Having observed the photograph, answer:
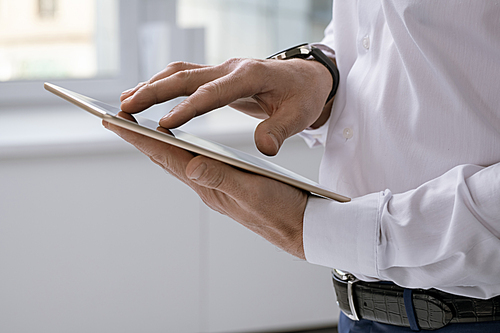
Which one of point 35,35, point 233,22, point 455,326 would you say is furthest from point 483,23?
point 35,35

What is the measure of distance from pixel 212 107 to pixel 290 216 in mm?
160

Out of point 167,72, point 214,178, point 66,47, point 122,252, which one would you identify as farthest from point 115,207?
point 214,178

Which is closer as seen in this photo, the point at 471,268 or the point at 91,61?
the point at 471,268

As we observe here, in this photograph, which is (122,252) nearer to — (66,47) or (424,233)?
(66,47)

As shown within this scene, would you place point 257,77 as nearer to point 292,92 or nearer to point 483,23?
point 292,92

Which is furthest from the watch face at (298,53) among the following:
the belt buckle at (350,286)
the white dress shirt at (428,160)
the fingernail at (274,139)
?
the belt buckle at (350,286)

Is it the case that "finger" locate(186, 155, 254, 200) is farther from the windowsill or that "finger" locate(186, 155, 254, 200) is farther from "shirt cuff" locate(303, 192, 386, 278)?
the windowsill

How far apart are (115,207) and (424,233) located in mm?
1206

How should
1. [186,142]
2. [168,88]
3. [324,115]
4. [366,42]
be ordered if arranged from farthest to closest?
[324,115], [366,42], [168,88], [186,142]

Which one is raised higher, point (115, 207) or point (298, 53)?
point (298, 53)

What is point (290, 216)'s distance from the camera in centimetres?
59

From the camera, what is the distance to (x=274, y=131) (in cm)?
59

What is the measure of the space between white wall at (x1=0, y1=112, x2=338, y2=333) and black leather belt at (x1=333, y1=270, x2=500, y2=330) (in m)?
0.99

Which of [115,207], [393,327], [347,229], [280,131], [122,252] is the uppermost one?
[280,131]
